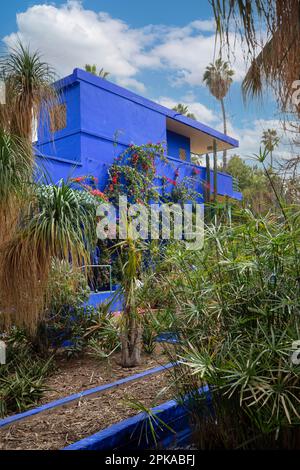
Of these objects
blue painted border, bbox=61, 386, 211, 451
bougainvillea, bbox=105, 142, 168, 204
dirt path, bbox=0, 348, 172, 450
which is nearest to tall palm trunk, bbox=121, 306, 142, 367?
dirt path, bbox=0, 348, 172, 450

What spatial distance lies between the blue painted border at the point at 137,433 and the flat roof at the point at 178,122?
608cm

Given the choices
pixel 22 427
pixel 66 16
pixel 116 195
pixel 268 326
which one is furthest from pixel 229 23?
pixel 116 195

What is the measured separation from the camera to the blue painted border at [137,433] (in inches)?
121

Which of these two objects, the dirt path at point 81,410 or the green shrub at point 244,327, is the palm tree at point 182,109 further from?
the green shrub at point 244,327

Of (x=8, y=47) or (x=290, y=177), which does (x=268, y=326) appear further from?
(x=8, y=47)

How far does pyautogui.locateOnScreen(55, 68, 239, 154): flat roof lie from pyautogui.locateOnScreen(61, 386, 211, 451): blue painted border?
19.9 ft

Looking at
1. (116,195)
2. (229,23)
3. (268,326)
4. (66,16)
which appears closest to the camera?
(229,23)

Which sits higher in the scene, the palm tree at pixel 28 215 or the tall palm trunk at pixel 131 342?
the palm tree at pixel 28 215

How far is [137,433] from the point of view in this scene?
344cm

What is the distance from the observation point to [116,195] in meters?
10.3

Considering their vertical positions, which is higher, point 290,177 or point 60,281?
point 290,177

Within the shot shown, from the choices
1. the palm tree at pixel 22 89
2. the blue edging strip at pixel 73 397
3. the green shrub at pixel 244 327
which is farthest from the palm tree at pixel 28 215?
the green shrub at pixel 244 327

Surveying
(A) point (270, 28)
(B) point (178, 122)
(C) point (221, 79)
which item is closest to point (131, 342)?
(A) point (270, 28)
